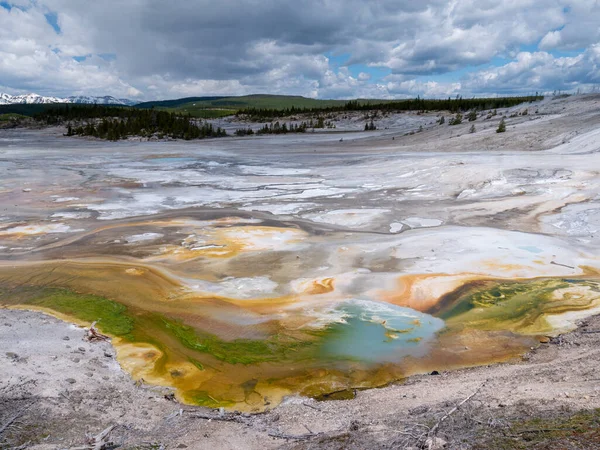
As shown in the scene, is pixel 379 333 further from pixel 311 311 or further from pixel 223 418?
pixel 223 418

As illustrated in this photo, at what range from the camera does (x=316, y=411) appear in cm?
334

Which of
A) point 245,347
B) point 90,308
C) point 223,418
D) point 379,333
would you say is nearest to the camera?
point 223,418

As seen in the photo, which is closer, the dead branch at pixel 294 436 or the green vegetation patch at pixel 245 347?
the dead branch at pixel 294 436

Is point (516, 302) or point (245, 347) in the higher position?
point (516, 302)

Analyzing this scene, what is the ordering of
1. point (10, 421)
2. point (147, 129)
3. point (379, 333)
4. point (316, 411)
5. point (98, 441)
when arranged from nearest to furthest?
point (98, 441) → point (10, 421) → point (316, 411) → point (379, 333) → point (147, 129)

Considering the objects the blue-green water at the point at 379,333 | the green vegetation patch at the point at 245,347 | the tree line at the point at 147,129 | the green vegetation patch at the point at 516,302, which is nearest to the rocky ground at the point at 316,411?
the blue-green water at the point at 379,333

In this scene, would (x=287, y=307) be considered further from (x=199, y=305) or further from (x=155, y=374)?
(x=155, y=374)

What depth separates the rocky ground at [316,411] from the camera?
2439 mm

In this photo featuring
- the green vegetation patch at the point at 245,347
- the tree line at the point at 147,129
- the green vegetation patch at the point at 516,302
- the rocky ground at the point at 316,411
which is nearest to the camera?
the rocky ground at the point at 316,411

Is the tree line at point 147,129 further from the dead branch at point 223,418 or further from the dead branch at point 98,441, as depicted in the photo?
the dead branch at point 98,441

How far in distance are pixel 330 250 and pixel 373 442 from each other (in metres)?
4.69

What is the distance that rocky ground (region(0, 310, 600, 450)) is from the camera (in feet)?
8.00

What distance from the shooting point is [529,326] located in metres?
4.90

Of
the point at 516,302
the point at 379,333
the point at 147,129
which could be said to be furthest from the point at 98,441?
the point at 147,129
